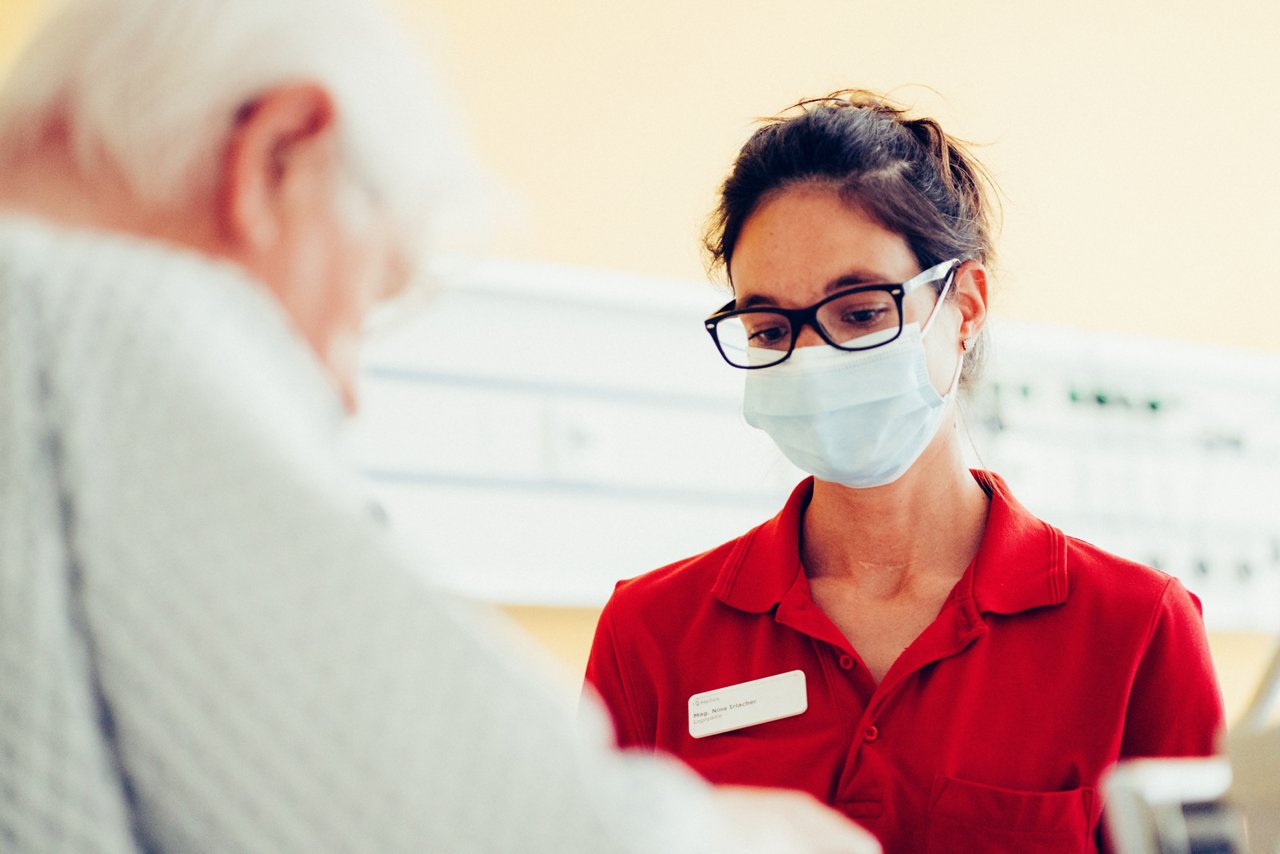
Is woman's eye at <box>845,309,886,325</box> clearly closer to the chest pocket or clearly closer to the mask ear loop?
the mask ear loop

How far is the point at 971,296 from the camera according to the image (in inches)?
70.1

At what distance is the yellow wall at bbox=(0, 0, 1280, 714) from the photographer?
2.55m

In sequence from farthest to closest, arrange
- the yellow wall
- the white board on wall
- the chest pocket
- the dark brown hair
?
the yellow wall < the white board on wall < the dark brown hair < the chest pocket

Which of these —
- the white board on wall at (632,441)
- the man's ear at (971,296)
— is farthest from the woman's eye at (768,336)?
the white board on wall at (632,441)

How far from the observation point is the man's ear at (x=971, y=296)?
5.78ft

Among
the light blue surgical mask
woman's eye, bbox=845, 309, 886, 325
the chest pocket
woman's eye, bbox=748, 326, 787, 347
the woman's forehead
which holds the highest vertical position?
the woman's forehead

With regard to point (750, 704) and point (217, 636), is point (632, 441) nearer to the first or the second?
point (750, 704)

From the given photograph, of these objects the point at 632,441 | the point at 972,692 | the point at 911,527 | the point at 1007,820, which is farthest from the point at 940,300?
the point at 632,441

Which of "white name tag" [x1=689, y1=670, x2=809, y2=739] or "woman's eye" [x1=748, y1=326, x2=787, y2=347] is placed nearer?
"white name tag" [x1=689, y1=670, x2=809, y2=739]

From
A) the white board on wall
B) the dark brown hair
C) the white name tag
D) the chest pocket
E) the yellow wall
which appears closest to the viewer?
the chest pocket

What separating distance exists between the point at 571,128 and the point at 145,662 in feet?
6.85

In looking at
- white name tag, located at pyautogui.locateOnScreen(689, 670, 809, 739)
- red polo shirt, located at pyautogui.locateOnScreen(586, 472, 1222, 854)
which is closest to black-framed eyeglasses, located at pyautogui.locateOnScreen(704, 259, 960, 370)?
red polo shirt, located at pyautogui.locateOnScreen(586, 472, 1222, 854)

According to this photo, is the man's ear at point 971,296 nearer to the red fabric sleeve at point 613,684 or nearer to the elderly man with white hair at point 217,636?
the red fabric sleeve at point 613,684

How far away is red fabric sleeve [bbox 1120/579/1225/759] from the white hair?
1.17 m
